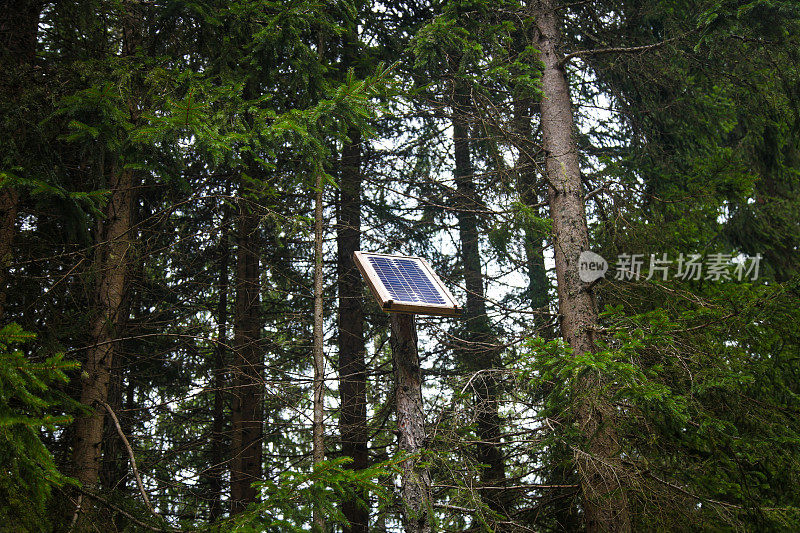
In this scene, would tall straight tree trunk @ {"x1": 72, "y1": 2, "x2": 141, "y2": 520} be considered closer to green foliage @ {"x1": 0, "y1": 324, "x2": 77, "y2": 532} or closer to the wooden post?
green foliage @ {"x1": 0, "y1": 324, "x2": 77, "y2": 532}

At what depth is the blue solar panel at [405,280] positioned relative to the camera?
484 centimetres

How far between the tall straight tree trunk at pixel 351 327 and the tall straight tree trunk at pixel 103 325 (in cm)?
258

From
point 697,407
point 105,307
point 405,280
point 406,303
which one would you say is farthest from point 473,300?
point 105,307

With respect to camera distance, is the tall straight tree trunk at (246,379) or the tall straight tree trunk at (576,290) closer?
the tall straight tree trunk at (576,290)

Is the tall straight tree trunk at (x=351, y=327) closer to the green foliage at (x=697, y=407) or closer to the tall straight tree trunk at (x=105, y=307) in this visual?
the tall straight tree trunk at (x=105, y=307)

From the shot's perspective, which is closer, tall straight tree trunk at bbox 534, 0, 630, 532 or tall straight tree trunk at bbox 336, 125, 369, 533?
tall straight tree trunk at bbox 534, 0, 630, 532

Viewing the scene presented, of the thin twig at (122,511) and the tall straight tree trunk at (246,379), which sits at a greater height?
the tall straight tree trunk at (246,379)

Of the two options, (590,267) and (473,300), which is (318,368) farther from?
(473,300)

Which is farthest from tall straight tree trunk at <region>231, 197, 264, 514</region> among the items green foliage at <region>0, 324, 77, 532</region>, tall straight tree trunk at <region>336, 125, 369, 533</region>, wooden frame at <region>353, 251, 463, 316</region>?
green foliage at <region>0, 324, 77, 532</region>

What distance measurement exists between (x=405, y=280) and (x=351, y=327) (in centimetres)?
410

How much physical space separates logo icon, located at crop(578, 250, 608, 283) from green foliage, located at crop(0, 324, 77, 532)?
16.0 ft

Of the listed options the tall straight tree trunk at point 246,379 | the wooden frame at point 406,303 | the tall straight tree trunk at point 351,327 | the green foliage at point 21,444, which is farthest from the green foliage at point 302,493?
the tall straight tree trunk at point 246,379

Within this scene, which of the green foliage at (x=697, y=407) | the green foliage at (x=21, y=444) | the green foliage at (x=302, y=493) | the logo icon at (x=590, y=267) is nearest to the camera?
the green foliage at (x=21, y=444)

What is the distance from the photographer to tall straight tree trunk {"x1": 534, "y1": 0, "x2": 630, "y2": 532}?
5.19 m
